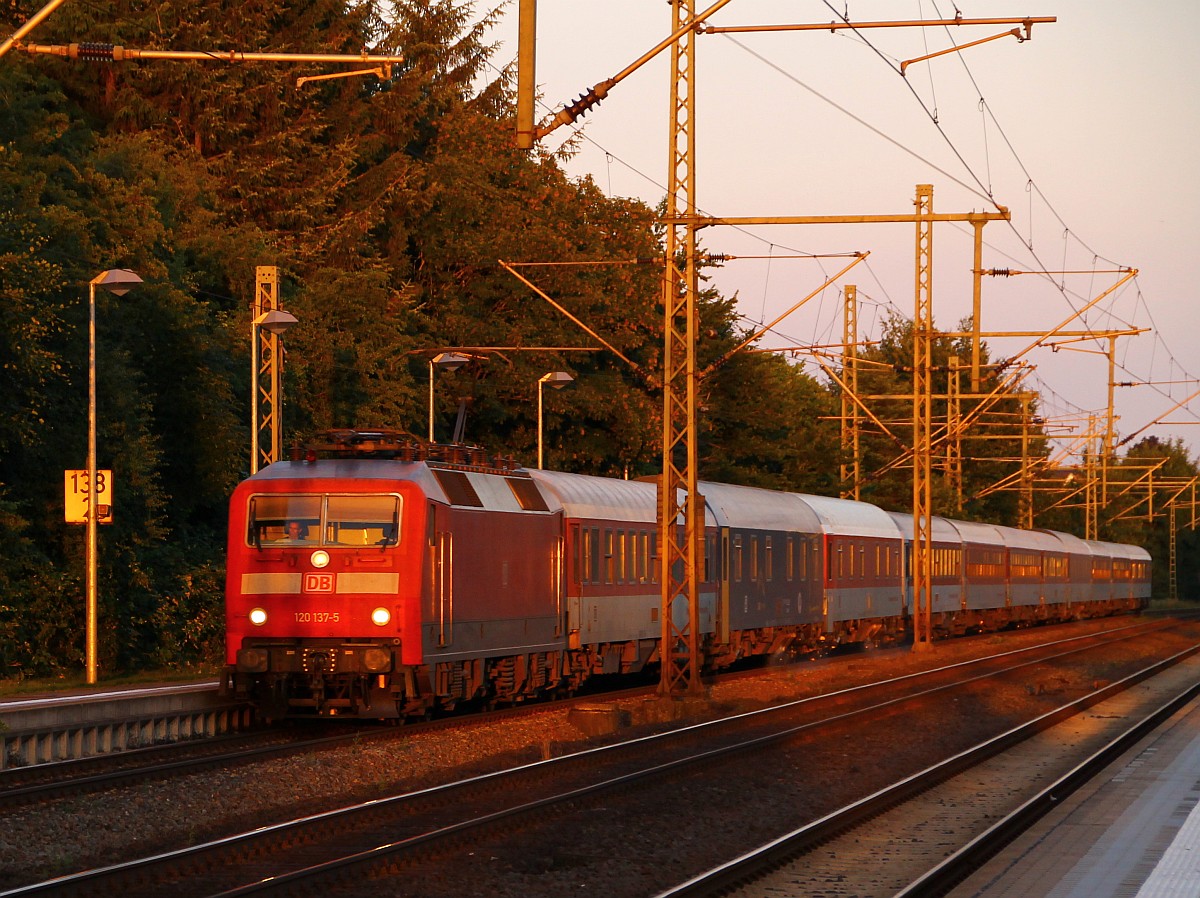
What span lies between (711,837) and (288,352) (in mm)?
31187

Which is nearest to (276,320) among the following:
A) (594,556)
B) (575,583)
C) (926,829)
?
(594,556)

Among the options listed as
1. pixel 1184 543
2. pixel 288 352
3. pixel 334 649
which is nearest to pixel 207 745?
pixel 334 649

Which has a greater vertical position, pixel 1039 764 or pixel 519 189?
pixel 519 189

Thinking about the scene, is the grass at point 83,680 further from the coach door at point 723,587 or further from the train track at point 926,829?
the train track at point 926,829

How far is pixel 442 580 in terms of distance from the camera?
72.1 ft

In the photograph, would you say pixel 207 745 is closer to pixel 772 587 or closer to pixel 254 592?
pixel 254 592

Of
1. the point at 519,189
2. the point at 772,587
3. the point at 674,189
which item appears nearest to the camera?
the point at 674,189

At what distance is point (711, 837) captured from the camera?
15.2 m

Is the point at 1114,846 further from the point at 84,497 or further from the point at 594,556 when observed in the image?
the point at 84,497

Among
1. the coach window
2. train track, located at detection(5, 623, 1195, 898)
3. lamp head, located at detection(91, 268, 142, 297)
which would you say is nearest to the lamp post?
lamp head, located at detection(91, 268, 142, 297)

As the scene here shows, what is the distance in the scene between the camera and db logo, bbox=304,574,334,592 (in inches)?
844

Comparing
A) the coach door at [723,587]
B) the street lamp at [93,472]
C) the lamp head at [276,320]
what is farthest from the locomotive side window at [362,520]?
the coach door at [723,587]

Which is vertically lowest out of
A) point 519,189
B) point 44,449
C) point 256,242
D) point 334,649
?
point 334,649

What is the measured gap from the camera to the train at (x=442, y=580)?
21.3 m
